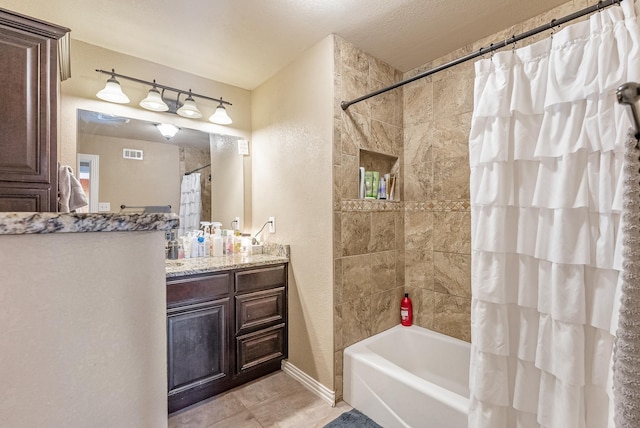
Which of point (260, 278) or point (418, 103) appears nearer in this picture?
point (260, 278)

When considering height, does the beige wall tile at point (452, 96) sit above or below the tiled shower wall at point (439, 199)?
above

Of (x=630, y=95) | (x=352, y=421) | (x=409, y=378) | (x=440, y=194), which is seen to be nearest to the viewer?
(x=630, y=95)

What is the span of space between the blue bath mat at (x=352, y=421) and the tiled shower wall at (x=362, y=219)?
163mm

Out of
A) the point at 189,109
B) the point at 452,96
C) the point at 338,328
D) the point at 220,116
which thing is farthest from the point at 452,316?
the point at 189,109

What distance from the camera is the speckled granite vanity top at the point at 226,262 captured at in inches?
75.0

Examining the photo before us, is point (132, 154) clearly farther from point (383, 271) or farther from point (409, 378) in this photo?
point (409, 378)

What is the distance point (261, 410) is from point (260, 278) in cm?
86

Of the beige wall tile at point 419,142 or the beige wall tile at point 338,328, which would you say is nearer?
the beige wall tile at point 338,328

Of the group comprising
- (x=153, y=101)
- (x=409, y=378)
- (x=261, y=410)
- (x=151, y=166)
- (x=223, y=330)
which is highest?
(x=153, y=101)

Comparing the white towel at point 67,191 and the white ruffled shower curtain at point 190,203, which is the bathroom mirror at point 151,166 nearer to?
the white ruffled shower curtain at point 190,203

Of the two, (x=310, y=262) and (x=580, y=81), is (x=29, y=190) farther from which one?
(x=580, y=81)

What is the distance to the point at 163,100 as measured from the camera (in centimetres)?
238

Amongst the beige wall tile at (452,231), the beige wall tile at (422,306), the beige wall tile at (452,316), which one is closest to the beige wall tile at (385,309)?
the beige wall tile at (422,306)

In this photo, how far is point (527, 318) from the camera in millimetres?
1203
